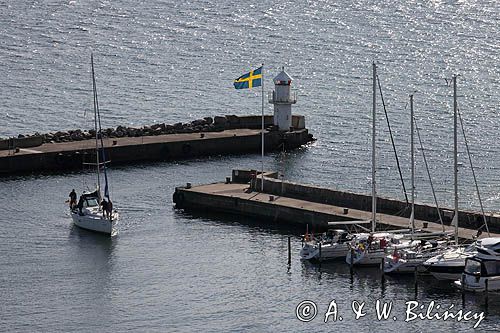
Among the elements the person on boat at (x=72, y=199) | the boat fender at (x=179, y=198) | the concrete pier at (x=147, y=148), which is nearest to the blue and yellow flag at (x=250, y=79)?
the boat fender at (x=179, y=198)

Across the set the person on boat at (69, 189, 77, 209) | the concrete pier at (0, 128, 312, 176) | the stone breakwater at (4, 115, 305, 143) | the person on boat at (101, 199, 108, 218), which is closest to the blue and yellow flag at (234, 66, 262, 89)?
the person on boat at (69, 189, 77, 209)

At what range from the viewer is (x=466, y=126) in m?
122

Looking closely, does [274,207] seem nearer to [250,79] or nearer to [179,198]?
[179,198]

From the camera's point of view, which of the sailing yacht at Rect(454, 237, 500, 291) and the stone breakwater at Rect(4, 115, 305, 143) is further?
the stone breakwater at Rect(4, 115, 305, 143)

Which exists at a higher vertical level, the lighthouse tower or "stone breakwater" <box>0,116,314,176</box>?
the lighthouse tower

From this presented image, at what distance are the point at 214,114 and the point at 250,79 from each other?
37.8 metres

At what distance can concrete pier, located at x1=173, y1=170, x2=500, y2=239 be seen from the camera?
84.1 m

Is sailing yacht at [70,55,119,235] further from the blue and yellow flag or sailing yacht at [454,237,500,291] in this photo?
sailing yacht at [454,237,500,291]

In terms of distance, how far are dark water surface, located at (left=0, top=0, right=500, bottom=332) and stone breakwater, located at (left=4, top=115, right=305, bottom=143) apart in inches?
204

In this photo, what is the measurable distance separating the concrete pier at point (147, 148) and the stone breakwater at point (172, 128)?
87 cm

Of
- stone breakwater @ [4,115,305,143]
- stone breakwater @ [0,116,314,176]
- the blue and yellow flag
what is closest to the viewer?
the blue and yellow flag

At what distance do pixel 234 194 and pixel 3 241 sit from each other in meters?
14.4

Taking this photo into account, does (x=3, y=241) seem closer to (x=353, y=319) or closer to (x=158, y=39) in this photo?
(x=353, y=319)

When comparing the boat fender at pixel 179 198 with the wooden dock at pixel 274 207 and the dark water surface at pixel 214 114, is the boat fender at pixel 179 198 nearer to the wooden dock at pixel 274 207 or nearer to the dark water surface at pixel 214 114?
the wooden dock at pixel 274 207
